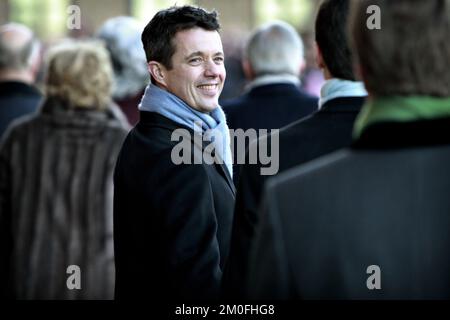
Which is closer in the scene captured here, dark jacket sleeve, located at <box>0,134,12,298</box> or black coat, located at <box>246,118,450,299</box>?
black coat, located at <box>246,118,450,299</box>

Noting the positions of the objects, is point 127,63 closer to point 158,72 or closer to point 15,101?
point 15,101

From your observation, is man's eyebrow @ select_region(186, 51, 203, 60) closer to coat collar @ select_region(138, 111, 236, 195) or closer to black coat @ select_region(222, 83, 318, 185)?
coat collar @ select_region(138, 111, 236, 195)

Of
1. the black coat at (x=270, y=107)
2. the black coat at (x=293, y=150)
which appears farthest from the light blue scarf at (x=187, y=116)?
the black coat at (x=270, y=107)

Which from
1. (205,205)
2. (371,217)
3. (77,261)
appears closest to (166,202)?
(205,205)

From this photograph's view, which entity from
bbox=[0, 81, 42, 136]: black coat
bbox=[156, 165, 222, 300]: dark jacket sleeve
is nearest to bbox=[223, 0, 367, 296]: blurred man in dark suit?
bbox=[156, 165, 222, 300]: dark jacket sleeve

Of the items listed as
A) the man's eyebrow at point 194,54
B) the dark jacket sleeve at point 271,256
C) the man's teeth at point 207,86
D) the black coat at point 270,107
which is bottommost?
the dark jacket sleeve at point 271,256

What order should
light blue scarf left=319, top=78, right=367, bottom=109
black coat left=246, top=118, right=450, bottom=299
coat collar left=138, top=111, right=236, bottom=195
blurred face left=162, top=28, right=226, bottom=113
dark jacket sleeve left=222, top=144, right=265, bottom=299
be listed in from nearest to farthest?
black coat left=246, top=118, right=450, bottom=299 < dark jacket sleeve left=222, top=144, right=265, bottom=299 < light blue scarf left=319, top=78, right=367, bottom=109 < coat collar left=138, top=111, right=236, bottom=195 < blurred face left=162, top=28, right=226, bottom=113

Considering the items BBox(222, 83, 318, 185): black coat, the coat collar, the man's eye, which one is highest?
BBox(222, 83, 318, 185): black coat

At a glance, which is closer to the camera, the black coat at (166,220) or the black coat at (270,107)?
the black coat at (166,220)

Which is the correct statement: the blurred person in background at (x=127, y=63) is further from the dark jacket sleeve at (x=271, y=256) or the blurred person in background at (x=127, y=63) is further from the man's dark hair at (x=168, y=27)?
the dark jacket sleeve at (x=271, y=256)

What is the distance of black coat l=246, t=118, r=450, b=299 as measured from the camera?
2.47 meters

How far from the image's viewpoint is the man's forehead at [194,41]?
14.3 feet

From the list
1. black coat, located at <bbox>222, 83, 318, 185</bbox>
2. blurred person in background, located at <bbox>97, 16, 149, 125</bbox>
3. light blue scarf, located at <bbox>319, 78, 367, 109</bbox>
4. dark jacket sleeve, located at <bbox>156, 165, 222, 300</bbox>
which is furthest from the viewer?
blurred person in background, located at <bbox>97, 16, 149, 125</bbox>

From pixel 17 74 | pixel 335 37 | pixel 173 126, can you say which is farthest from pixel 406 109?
pixel 17 74
